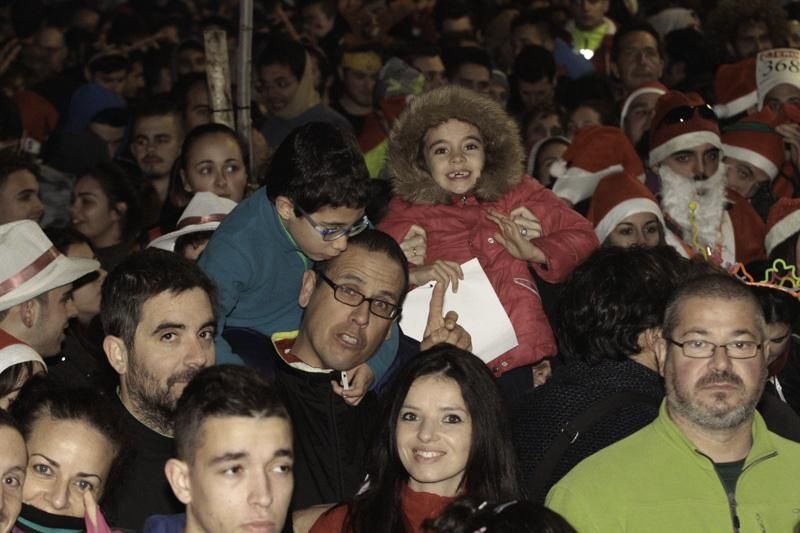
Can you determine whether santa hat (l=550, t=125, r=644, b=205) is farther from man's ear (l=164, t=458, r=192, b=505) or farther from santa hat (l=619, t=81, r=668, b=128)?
man's ear (l=164, t=458, r=192, b=505)

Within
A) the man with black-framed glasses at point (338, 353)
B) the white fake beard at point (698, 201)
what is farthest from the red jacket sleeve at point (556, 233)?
the white fake beard at point (698, 201)

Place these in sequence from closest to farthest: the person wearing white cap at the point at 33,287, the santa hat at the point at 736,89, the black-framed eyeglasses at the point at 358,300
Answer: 1. the black-framed eyeglasses at the point at 358,300
2. the person wearing white cap at the point at 33,287
3. the santa hat at the point at 736,89

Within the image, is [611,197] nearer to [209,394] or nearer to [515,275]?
[515,275]

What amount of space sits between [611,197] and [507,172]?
4.30ft

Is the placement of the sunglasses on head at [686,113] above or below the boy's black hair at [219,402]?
above

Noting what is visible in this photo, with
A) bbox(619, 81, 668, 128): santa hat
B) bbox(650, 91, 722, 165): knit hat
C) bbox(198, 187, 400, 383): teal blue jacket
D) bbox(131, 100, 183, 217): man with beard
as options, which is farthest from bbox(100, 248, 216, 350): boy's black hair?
bbox(619, 81, 668, 128): santa hat

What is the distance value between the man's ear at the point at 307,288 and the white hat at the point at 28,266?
3.74 feet

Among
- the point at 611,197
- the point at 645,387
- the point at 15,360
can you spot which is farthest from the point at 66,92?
the point at 645,387

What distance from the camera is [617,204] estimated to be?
25.9 ft

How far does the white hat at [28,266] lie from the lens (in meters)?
6.36

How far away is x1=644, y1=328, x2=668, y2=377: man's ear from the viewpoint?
523 centimetres

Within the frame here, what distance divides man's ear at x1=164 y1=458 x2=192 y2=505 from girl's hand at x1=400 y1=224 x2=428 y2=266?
2347mm

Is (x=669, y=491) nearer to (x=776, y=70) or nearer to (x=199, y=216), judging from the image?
(x=199, y=216)

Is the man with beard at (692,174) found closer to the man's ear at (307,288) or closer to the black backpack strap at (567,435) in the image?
the man's ear at (307,288)
